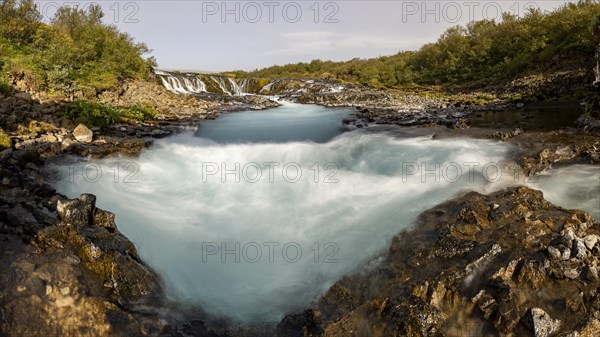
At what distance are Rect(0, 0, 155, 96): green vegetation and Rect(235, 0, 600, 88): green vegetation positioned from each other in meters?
29.3

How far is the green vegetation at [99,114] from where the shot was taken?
57.5 feet

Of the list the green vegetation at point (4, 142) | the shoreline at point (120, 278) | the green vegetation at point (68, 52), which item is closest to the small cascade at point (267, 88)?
the green vegetation at point (68, 52)

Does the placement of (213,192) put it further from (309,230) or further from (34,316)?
(34,316)

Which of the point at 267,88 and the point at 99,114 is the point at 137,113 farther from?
the point at 267,88

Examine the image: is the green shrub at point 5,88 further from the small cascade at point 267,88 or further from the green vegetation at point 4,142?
the small cascade at point 267,88

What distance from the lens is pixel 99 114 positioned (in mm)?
18031

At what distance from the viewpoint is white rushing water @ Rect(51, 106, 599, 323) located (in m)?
7.28

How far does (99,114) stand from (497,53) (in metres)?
43.8

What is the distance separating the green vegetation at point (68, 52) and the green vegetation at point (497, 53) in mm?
29296

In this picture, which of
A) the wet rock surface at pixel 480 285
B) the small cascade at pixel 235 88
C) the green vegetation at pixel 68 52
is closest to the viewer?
the wet rock surface at pixel 480 285

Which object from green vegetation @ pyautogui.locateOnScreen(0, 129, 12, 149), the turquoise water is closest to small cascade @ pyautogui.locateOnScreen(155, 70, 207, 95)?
the turquoise water

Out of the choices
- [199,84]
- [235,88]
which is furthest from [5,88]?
[235,88]

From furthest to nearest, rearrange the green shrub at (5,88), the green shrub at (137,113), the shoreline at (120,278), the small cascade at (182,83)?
the small cascade at (182,83) → the green shrub at (137,113) → the green shrub at (5,88) → the shoreline at (120,278)

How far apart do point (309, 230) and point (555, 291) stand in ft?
17.2
